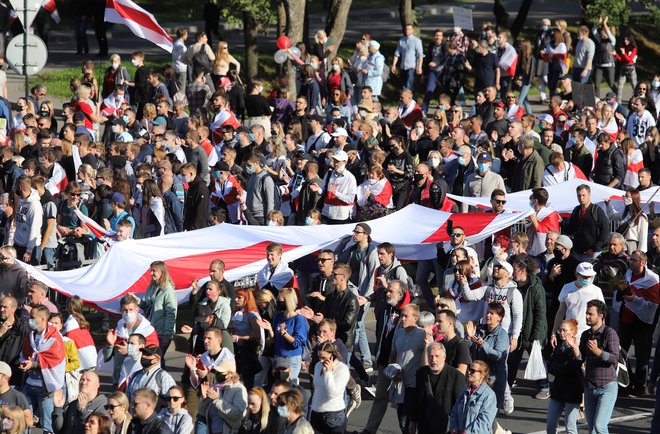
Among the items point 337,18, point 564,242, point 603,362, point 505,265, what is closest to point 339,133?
point 564,242

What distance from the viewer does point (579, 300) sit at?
14633mm

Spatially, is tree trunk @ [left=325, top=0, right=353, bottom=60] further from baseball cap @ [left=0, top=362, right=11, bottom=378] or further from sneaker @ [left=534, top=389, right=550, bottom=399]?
baseball cap @ [left=0, top=362, right=11, bottom=378]

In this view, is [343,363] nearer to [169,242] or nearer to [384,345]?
[384,345]

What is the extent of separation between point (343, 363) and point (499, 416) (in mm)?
2576

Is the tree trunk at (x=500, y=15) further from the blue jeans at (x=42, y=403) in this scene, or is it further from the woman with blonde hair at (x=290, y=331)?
the blue jeans at (x=42, y=403)

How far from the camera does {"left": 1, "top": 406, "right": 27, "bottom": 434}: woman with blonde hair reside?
39.8 feet

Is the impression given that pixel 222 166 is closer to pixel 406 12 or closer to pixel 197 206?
pixel 197 206

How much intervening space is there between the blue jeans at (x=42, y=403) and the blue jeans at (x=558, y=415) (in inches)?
186

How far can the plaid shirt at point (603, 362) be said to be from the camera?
43.1ft

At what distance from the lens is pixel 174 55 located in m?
26.2

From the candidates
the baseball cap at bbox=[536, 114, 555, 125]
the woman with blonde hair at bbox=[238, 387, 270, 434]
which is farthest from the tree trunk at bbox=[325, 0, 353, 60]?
the woman with blonde hair at bbox=[238, 387, 270, 434]

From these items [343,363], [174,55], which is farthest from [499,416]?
[174,55]

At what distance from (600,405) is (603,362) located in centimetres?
40

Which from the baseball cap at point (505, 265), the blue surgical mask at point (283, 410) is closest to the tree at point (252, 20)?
the baseball cap at point (505, 265)
